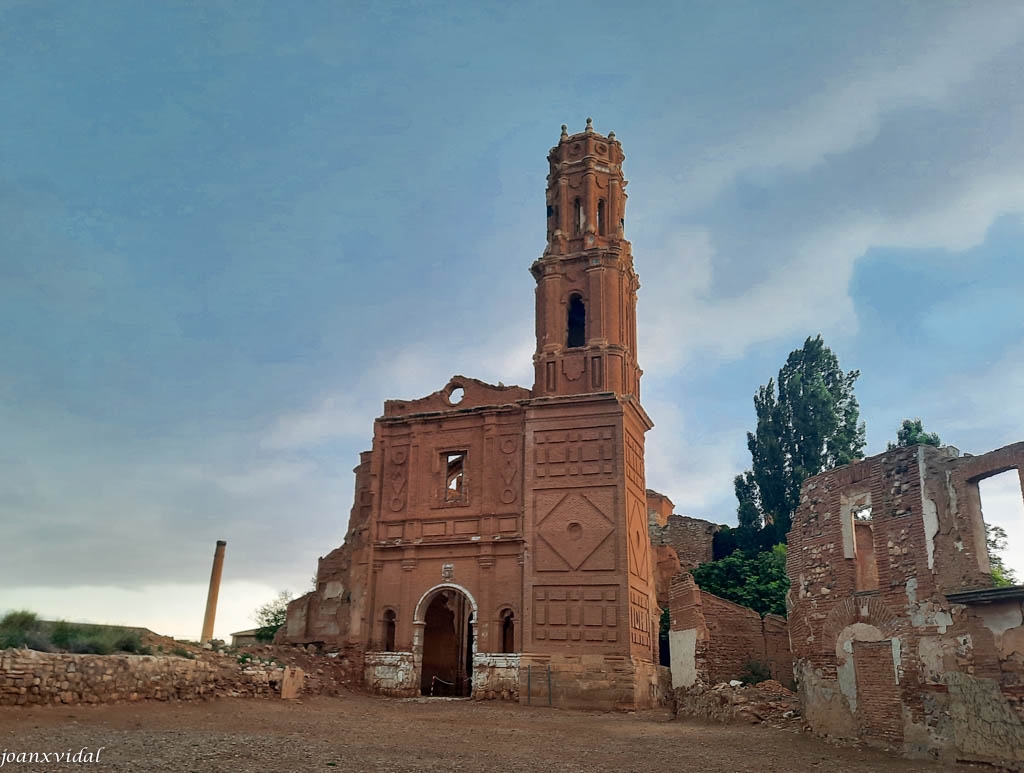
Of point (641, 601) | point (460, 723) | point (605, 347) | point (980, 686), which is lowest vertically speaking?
point (460, 723)

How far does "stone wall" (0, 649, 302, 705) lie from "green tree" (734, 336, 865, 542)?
82.8ft

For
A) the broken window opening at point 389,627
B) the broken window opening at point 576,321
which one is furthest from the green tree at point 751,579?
the broken window opening at point 389,627

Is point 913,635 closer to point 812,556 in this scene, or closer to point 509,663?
point 812,556

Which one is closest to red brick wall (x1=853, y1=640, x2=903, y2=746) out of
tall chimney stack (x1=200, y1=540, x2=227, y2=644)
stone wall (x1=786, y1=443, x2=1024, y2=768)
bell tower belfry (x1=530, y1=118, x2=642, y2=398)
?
stone wall (x1=786, y1=443, x2=1024, y2=768)

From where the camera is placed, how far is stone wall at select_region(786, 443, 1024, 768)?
12164 millimetres

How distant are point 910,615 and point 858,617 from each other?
1093 mm

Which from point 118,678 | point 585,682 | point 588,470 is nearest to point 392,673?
point 585,682

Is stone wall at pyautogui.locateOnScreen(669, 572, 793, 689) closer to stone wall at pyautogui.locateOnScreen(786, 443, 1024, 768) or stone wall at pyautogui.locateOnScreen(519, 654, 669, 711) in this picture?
stone wall at pyautogui.locateOnScreen(519, 654, 669, 711)

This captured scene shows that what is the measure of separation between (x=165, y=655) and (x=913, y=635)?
47.8 ft

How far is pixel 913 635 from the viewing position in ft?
43.9

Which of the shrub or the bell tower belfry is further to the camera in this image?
the bell tower belfry

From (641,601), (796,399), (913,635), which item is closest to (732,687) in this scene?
(641,601)

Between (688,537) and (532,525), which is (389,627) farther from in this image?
(688,537)

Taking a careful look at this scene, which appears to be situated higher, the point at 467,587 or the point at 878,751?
the point at 467,587
